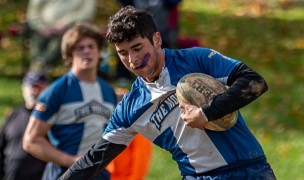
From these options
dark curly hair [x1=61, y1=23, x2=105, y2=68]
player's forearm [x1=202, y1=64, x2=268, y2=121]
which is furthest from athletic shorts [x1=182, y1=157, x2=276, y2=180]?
dark curly hair [x1=61, y1=23, x2=105, y2=68]

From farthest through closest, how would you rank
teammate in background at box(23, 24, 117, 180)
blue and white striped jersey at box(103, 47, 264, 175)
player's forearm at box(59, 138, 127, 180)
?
teammate in background at box(23, 24, 117, 180) < player's forearm at box(59, 138, 127, 180) < blue and white striped jersey at box(103, 47, 264, 175)

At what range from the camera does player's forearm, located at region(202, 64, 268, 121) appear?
610cm

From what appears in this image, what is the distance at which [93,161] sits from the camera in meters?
6.73

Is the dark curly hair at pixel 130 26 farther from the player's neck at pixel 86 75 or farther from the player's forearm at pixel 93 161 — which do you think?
the player's neck at pixel 86 75

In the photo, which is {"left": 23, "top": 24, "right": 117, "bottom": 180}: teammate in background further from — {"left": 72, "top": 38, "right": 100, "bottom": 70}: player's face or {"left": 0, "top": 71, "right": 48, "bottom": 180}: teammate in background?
{"left": 0, "top": 71, "right": 48, "bottom": 180}: teammate in background

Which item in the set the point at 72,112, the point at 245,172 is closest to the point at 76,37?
the point at 72,112

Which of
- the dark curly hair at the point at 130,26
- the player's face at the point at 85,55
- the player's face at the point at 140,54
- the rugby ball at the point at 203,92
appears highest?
the dark curly hair at the point at 130,26

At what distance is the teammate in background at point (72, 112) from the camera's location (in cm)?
825

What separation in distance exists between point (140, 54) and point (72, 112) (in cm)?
211

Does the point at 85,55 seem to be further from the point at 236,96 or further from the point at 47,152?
the point at 236,96

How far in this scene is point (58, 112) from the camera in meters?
8.27

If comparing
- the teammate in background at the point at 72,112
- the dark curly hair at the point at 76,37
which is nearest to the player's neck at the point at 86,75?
the teammate in background at the point at 72,112

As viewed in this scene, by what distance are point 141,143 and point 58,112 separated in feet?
3.01

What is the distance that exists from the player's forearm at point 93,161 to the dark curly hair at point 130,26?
776 mm
